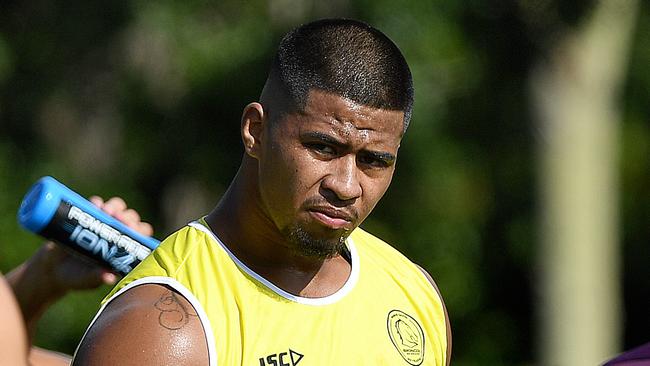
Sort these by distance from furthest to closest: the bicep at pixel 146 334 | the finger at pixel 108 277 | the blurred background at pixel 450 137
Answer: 1. the blurred background at pixel 450 137
2. the finger at pixel 108 277
3. the bicep at pixel 146 334

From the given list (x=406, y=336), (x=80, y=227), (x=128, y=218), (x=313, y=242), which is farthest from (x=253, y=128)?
(x=128, y=218)

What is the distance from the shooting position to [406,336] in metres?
4.29

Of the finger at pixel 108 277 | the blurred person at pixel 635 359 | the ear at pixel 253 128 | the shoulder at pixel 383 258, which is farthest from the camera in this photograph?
the finger at pixel 108 277

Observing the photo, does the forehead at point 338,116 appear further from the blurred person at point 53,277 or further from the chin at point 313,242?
the blurred person at point 53,277

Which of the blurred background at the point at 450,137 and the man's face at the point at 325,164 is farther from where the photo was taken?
the blurred background at the point at 450,137

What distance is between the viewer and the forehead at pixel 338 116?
3.93m

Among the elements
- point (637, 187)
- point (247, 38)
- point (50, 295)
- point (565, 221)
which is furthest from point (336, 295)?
point (637, 187)

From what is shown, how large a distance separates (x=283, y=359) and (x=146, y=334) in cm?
42

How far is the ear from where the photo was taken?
160 inches

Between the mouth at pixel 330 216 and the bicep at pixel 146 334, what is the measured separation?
442 millimetres

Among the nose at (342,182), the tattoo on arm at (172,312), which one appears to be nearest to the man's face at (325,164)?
the nose at (342,182)

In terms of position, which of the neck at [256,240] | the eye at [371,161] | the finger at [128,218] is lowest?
the finger at [128,218]

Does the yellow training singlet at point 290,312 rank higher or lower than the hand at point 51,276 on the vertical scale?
higher

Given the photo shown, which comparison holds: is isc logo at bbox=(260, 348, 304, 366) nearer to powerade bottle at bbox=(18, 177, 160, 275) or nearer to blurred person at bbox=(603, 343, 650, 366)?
blurred person at bbox=(603, 343, 650, 366)
